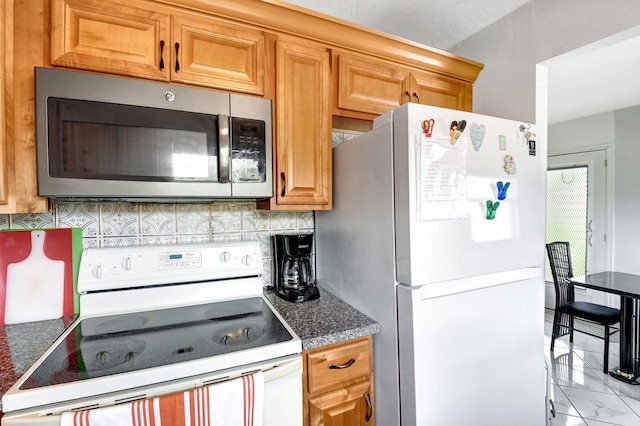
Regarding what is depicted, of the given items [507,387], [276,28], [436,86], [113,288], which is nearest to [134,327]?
[113,288]

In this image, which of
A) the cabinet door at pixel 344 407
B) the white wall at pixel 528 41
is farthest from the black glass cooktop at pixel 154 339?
the white wall at pixel 528 41

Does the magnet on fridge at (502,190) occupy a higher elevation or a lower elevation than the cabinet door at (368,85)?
lower

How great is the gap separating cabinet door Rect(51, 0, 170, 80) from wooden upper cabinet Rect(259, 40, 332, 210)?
491 mm

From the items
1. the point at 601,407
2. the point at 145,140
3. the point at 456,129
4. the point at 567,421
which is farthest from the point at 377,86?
the point at 601,407

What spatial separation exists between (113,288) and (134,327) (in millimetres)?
263

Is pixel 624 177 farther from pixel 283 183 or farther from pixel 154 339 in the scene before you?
pixel 154 339

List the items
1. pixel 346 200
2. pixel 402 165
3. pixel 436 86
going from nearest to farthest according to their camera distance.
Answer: pixel 402 165
pixel 346 200
pixel 436 86

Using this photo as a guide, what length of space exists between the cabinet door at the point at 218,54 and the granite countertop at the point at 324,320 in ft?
3.29

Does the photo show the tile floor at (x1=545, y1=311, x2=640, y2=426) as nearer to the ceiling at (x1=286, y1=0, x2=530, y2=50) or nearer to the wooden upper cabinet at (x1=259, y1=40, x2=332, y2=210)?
the wooden upper cabinet at (x1=259, y1=40, x2=332, y2=210)

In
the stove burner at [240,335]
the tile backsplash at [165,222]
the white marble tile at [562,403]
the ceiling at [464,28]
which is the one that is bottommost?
the white marble tile at [562,403]

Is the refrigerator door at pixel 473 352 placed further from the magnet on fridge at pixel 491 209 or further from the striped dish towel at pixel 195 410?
the striped dish towel at pixel 195 410

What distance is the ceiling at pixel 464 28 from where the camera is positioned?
161 cm

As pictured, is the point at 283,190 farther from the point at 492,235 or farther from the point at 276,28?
the point at 492,235

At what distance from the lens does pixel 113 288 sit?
1346 millimetres
